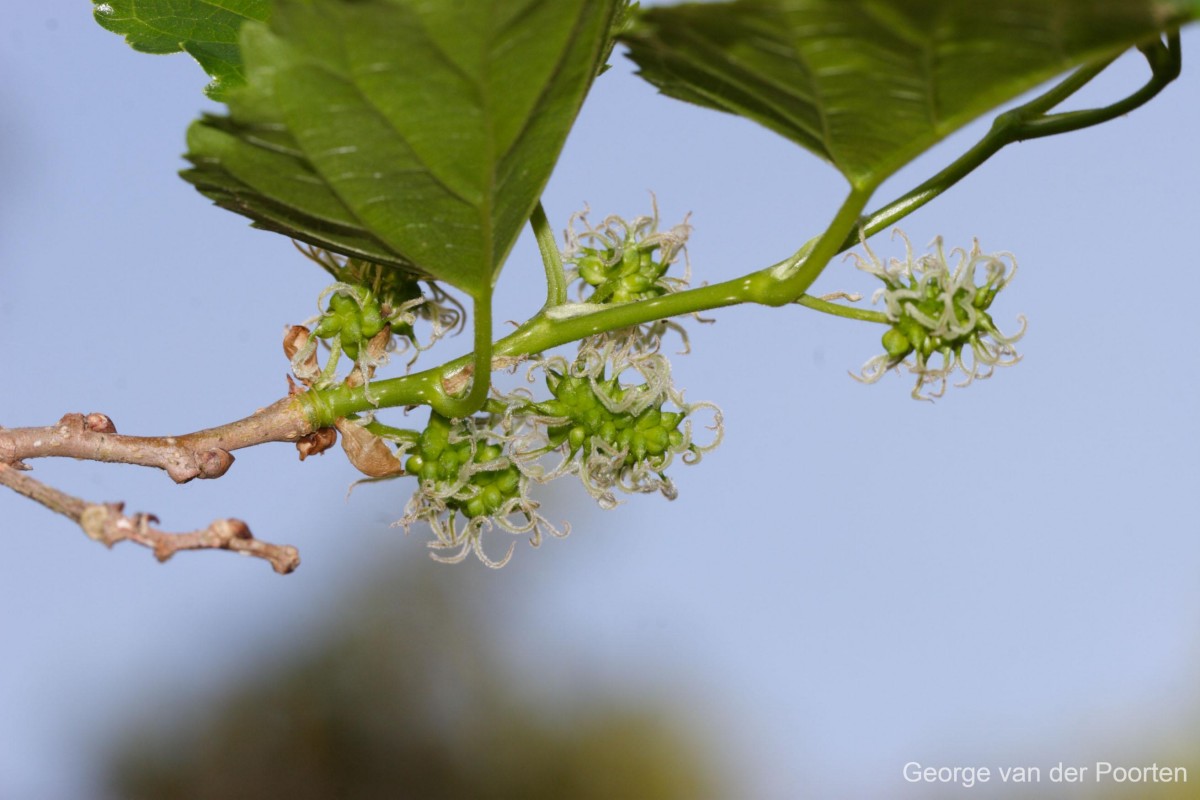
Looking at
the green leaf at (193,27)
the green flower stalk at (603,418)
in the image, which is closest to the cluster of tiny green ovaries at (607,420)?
the green flower stalk at (603,418)

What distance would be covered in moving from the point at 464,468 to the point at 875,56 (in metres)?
0.69

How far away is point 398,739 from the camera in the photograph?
934 centimetres

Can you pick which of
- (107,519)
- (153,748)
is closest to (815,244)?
(107,519)

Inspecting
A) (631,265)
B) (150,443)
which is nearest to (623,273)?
(631,265)

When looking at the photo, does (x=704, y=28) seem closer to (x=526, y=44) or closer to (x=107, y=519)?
(x=526, y=44)

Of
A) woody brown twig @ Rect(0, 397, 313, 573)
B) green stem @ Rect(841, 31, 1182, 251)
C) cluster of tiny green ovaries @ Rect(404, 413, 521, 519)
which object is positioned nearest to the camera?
green stem @ Rect(841, 31, 1182, 251)

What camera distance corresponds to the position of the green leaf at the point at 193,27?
1.43m

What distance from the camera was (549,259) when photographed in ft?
4.09

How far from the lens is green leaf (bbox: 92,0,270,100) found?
1.43 metres

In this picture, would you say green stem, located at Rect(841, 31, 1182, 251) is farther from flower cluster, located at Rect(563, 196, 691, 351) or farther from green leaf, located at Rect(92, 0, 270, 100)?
green leaf, located at Rect(92, 0, 270, 100)

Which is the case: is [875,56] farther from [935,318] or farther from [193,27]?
[193,27]

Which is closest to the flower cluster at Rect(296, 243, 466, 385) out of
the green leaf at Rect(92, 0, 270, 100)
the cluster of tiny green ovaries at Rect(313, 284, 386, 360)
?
the cluster of tiny green ovaries at Rect(313, 284, 386, 360)

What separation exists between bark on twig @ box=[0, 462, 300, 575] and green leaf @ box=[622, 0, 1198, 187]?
525 mm

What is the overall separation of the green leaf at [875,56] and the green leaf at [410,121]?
0.31ft
